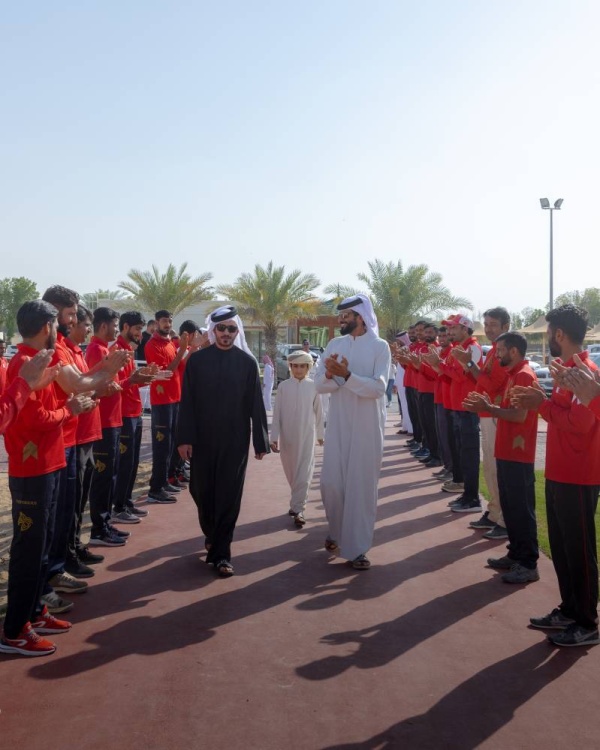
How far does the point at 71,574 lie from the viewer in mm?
5645

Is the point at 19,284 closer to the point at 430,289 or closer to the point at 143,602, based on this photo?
the point at 430,289

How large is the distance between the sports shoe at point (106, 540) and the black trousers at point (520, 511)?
345 cm

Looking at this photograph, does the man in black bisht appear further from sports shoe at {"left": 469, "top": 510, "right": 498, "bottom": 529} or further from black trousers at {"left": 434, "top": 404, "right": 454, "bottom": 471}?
black trousers at {"left": 434, "top": 404, "right": 454, "bottom": 471}

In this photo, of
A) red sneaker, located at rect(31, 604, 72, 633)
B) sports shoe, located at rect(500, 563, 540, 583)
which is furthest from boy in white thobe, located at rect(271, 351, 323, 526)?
red sneaker, located at rect(31, 604, 72, 633)

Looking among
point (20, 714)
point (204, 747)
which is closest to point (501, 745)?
point (204, 747)

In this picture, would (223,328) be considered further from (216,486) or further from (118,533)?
(118,533)

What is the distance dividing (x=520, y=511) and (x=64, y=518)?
11.4ft

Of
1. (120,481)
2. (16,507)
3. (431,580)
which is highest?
(16,507)

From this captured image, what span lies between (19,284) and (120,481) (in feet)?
188

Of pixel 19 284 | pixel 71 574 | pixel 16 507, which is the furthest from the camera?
pixel 19 284

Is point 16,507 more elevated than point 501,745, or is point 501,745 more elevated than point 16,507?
point 16,507

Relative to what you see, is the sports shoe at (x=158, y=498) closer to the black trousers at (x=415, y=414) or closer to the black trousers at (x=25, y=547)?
the black trousers at (x=25, y=547)

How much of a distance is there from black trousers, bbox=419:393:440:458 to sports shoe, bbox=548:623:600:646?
23.0ft

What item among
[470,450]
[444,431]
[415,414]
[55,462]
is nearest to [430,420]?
[415,414]
